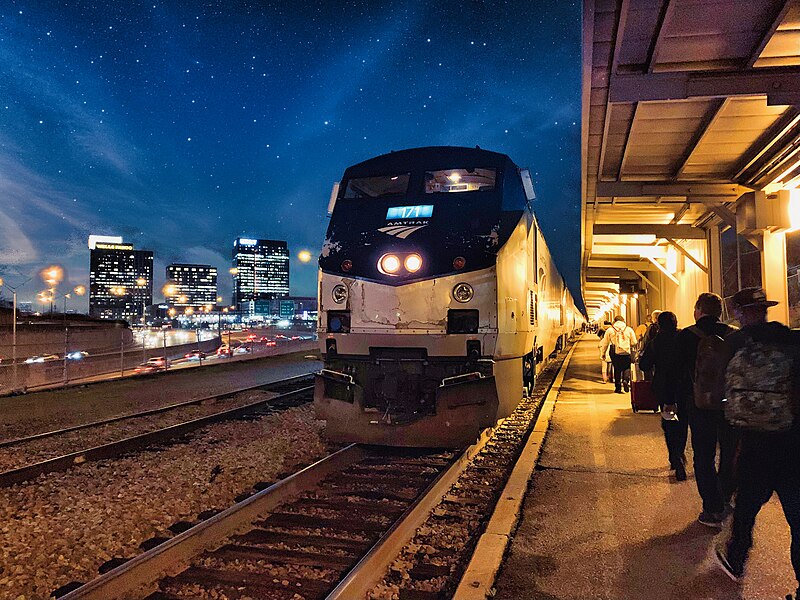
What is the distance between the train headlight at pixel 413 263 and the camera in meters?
6.79

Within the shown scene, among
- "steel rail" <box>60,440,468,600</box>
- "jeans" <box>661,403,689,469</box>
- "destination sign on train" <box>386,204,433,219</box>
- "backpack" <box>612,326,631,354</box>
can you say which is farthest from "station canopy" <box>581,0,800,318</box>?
"steel rail" <box>60,440,468,600</box>

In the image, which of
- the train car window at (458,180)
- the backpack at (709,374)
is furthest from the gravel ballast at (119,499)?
the backpack at (709,374)

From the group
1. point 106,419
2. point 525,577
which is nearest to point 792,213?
point 525,577

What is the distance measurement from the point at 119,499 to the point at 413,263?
12.8 feet

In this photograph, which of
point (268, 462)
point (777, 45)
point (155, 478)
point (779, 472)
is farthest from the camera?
point (268, 462)

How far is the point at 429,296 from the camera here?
674cm

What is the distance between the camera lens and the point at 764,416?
341 centimetres

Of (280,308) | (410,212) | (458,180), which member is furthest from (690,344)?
(280,308)

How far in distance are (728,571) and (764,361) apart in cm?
142

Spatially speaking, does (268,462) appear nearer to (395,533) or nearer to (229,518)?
(229,518)

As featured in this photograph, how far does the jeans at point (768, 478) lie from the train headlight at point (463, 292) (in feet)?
11.3

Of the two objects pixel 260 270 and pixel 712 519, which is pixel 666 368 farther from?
pixel 260 270

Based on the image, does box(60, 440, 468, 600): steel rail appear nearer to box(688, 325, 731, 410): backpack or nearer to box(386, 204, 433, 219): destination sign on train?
box(688, 325, 731, 410): backpack

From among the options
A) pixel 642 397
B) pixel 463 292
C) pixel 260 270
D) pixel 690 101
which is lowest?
pixel 642 397
